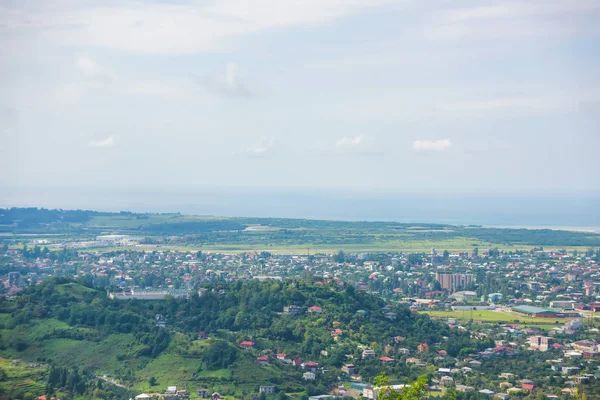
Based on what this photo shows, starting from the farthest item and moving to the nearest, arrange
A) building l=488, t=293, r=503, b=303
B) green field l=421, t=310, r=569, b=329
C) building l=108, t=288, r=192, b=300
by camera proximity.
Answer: building l=488, t=293, r=503, b=303, green field l=421, t=310, r=569, b=329, building l=108, t=288, r=192, b=300

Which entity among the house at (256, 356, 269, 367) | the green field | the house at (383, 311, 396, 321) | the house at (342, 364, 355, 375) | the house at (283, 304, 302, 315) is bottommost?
the house at (342, 364, 355, 375)

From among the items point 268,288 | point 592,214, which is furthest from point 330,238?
point 592,214

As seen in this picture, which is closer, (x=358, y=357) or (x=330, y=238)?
(x=358, y=357)

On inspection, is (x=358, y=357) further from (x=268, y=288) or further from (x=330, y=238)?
(x=330, y=238)

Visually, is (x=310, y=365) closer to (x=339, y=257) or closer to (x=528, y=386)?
(x=528, y=386)

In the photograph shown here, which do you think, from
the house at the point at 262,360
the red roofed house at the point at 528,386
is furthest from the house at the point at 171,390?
the red roofed house at the point at 528,386

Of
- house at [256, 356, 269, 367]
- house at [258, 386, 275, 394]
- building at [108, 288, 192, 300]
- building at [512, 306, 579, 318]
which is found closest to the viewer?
house at [258, 386, 275, 394]

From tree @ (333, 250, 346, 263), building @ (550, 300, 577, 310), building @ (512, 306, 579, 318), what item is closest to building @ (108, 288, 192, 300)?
building @ (512, 306, 579, 318)

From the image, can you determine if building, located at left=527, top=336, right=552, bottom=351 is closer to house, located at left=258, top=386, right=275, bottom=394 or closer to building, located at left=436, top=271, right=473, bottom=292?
house, located at left=258, top=386, right=275, bottom=394
